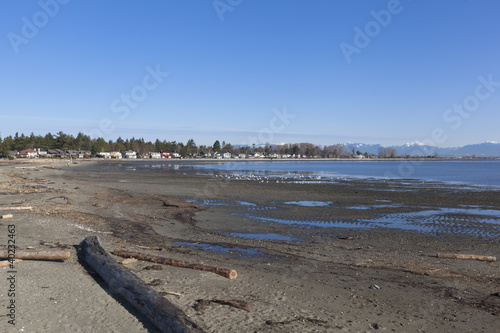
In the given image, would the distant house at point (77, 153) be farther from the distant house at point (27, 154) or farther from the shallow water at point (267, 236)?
the shallow water at point (267, 236)

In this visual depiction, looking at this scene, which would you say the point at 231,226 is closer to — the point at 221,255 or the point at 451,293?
the point at 221,255

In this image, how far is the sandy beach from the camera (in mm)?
7363

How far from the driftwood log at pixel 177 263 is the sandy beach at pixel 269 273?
17cm

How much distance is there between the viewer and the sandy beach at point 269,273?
7.36 m

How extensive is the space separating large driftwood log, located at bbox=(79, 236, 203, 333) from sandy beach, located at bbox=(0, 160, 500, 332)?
215 millimetres

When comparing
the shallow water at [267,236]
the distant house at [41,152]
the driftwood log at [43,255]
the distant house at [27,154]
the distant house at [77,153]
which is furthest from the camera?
the distant house at [77,153]

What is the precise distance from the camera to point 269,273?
34.7ft

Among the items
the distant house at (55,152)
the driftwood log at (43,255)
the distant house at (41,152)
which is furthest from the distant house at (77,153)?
the driftwood log at (43,255)

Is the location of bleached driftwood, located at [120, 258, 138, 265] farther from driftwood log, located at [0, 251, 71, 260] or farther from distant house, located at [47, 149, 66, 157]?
distant house, located at [47, 149, 66, 157]

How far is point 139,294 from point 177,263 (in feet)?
9.62

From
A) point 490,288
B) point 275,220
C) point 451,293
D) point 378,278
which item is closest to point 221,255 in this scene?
point 378,278

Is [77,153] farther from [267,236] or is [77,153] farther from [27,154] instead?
[267,236]

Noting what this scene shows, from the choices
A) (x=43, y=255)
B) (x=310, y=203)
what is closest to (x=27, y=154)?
(x=310, y=203)

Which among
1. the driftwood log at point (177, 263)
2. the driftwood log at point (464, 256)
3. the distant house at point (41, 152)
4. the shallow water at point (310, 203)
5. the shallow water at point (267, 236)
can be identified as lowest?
the shallow water at point (310, 203)
